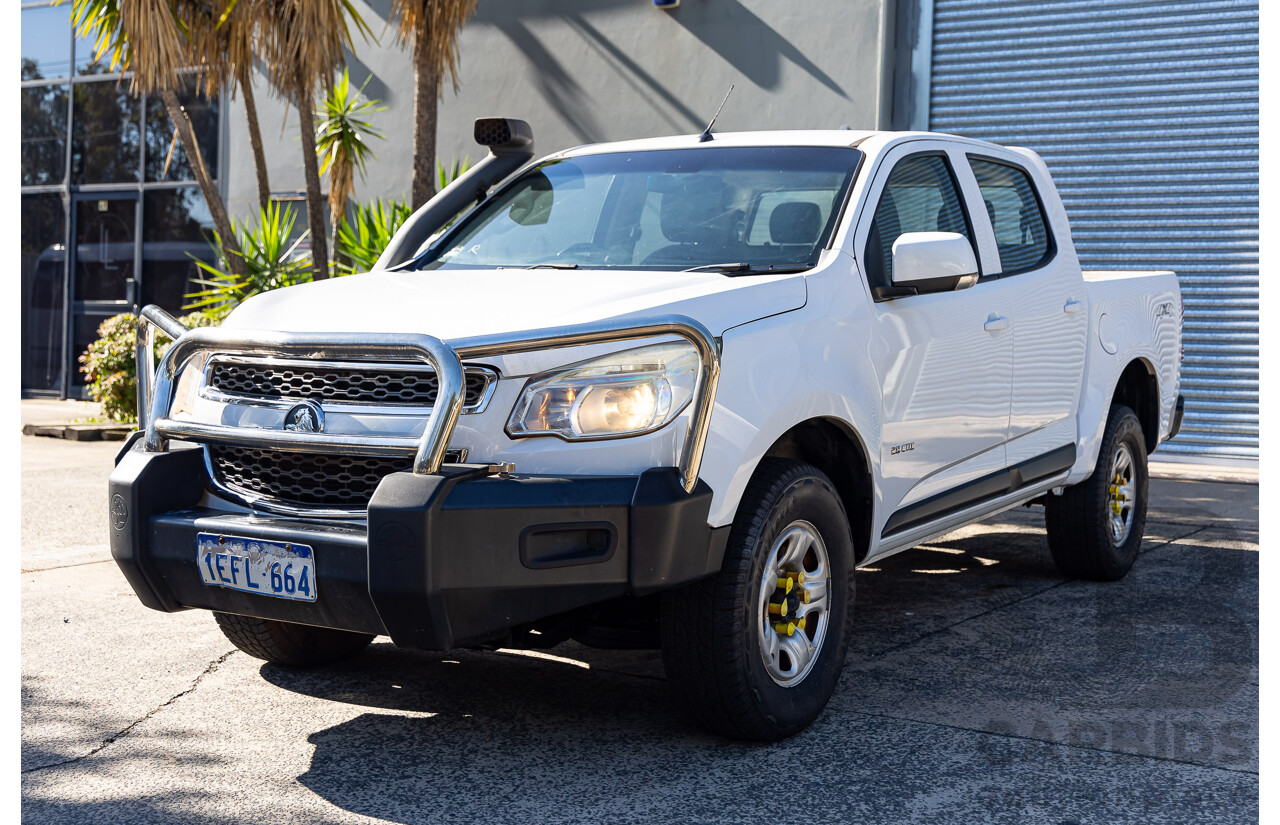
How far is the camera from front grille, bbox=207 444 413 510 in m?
3.43

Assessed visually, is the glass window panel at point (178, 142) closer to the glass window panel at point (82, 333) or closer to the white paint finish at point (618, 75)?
the white paint finish at point (618, 75)

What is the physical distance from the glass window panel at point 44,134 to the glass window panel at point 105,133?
23 centimetres

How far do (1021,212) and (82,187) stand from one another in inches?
548

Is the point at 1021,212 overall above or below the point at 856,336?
above

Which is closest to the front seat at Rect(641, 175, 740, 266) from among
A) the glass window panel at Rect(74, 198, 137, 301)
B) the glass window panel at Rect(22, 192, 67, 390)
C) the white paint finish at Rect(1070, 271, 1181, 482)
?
the white paint finish at Rect(1070, 271, 1181, 482)

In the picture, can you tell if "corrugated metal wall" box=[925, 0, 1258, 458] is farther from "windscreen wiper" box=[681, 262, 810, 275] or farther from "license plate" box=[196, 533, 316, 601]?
"license plate" box=[196, 533, 316, 601]

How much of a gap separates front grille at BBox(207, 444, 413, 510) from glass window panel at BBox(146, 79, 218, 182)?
12427 mm

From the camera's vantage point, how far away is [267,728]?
13.1 feet

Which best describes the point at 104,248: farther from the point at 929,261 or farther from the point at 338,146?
the point at 929,261

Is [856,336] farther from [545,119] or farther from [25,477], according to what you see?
[545,119]

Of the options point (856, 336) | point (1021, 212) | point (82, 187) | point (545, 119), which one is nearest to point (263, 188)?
point (545, 119)

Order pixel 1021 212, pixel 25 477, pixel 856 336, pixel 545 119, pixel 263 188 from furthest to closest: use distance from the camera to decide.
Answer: pixel 545 119 < pixel 263 188 < pixel 25 477 < pixel 1021 212 < pixel 856 336

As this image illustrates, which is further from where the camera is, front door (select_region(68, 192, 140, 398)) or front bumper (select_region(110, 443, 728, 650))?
front door (select_region(68, 192, 140, 398))

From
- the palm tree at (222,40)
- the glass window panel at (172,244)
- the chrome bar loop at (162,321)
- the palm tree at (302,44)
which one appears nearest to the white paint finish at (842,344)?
the chrome bar loop at (162,321)
